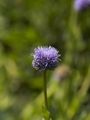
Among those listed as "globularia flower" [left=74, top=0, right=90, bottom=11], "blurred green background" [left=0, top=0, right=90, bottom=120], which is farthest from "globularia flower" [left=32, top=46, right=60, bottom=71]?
"globularia flower" [left=74, top=0, right=90, bottom=11]

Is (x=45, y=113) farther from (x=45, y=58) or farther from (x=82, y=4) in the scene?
(x=82, y=4)

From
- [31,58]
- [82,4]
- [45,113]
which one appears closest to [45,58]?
[45,113]

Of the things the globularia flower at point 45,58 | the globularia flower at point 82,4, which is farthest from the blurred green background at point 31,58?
the globularia flower at point 45,58

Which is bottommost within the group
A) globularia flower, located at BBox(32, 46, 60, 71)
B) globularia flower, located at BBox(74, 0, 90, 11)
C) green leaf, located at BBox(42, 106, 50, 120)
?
green leaf, located at BBox(42, 106, 50, 120)

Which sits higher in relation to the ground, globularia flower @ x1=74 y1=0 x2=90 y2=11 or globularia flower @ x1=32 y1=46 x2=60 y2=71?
globularia flower @ x1=74 y1=0 x2=90 y2=11

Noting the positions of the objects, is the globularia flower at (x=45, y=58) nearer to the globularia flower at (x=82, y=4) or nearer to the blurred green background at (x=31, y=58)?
the blurred green background at (x=31, y=58)

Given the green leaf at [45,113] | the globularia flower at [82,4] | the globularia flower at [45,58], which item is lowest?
the green leaf at [45,113]

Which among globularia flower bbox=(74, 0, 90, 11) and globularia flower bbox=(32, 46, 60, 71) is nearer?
globularia flower bbox=(32, 46, 60, 71)

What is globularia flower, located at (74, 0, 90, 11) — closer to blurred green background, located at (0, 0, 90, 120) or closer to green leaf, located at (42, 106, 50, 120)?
blurred green background, located at (0, 0, 90, 120)

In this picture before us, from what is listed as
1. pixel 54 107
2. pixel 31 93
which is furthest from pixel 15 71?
pixel 54 107
